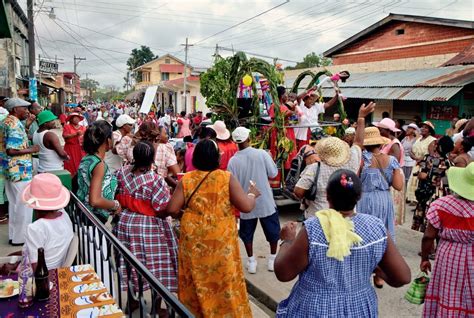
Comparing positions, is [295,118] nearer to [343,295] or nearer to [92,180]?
[92,180]

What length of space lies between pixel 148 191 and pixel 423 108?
12.8 meters

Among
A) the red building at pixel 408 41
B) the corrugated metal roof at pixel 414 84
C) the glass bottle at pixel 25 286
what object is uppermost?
the red building at pixel 408 41

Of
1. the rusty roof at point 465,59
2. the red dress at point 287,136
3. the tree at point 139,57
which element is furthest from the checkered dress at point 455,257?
the tree at point 139,57

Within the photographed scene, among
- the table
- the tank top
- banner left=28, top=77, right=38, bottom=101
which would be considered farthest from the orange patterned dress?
banner left=28, top=77, right=38, bottom=101

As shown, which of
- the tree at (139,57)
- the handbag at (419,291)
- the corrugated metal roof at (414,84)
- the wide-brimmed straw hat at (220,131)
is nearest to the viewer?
the handbag at (419,291)

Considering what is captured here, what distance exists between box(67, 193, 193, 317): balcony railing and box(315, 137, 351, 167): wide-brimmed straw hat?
2.04 meters

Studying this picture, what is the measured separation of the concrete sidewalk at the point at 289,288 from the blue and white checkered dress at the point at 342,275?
222cm

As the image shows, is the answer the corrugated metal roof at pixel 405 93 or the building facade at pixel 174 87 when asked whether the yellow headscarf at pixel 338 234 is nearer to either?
the corrugated metal roof at pixel 405 93

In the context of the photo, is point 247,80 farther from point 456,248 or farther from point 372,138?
point 456,248

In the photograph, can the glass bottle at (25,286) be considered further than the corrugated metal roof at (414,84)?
No

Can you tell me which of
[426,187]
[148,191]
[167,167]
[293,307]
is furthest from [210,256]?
[426,187]

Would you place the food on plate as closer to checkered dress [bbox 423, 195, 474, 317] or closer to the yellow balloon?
checkered dress [bbox 423, 195, 474, 317]

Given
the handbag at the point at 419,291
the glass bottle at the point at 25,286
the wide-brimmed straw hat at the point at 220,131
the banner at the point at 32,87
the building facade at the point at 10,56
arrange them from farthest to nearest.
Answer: the banner at the point at 32,87
the building facade at the point at 10,56
the wide-brimmed straw hat at the point at 220,131
the handbag at the point at 419,291
the glass bottle at the point at 25,286

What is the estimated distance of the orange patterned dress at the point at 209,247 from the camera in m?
3.39
